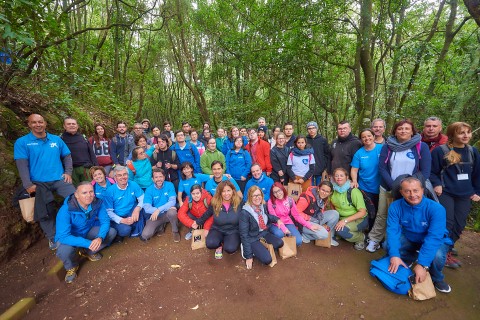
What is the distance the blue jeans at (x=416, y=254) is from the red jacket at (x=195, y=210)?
319 centimetres

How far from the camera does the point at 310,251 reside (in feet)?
12.5

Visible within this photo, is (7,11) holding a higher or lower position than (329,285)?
higher

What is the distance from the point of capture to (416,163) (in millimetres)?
3271

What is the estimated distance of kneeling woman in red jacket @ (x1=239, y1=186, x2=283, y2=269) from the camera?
3463 mm

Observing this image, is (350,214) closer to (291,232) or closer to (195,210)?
(291,232)

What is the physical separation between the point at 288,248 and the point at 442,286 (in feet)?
6.83

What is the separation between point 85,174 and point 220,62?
445 inches

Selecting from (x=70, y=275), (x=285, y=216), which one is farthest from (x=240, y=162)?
(x=70, y=275)

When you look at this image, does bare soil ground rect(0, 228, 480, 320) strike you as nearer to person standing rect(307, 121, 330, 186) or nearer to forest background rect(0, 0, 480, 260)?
forest background rect(0, 0, 480, 260)

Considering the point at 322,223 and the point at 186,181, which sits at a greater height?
the point at 186,181

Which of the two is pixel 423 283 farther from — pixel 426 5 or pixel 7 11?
pixel 426 5

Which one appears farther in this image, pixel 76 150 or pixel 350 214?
pixel 76 150

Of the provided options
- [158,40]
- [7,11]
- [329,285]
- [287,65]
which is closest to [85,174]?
[7,11]

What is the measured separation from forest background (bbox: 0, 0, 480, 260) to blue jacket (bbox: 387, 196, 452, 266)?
9.08 feet
